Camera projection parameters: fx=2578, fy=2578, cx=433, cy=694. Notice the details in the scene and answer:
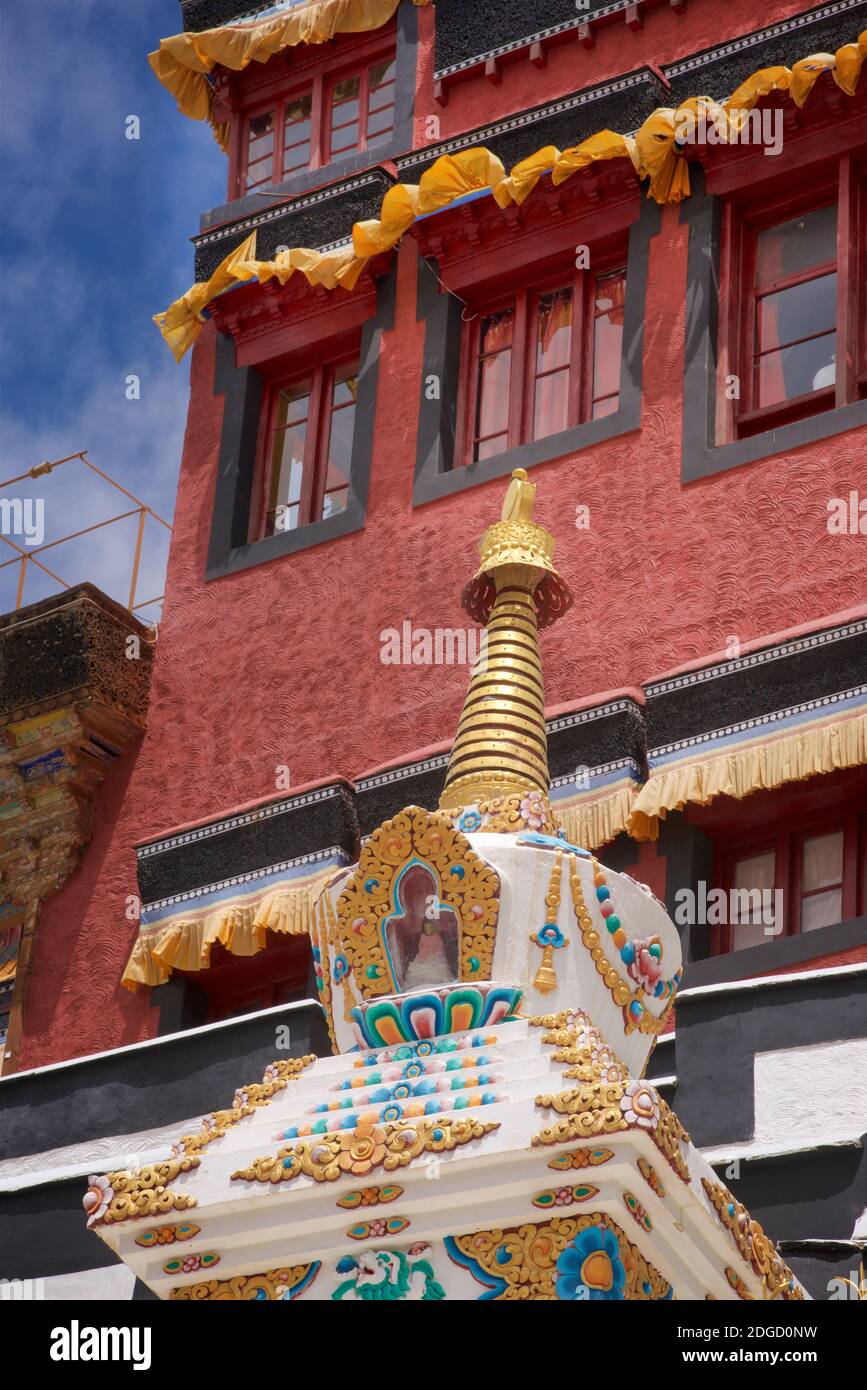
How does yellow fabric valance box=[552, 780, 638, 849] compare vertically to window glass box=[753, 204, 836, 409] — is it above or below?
below

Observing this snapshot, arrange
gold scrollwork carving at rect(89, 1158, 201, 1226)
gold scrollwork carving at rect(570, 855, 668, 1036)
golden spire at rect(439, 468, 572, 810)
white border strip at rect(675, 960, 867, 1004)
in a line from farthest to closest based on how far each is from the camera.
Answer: white border strip at rect(675, 960, 867, 1004)
golden spire at rect(439, 468, 572, 810)
gold scrollwork carving at rect(570, 855, 668, 1036)
gold scrollwork carving at rect(89, 1158, 201, 1226)

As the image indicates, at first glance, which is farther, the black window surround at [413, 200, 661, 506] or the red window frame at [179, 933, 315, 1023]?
the black window surround at [413, 200, 661, 506]

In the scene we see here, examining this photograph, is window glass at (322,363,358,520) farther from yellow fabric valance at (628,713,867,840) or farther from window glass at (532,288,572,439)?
yellow fabric valance at (628,713,867,840)

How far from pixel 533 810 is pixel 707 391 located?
6221mm

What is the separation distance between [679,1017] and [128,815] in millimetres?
5354

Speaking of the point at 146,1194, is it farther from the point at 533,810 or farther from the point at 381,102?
the point at 381,102

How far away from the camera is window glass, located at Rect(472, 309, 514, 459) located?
15.5m

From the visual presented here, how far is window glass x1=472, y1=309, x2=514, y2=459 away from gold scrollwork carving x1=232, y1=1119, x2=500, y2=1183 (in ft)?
27.1

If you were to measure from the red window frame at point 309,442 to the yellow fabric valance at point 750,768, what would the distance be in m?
3.78

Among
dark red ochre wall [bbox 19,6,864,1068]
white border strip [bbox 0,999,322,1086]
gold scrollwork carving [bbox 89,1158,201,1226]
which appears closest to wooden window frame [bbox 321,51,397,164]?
dark red ochre wall [bbox 19,6,864,1068]

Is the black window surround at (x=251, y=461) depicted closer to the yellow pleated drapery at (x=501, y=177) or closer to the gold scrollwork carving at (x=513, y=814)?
the yellow pleated drapery at (x=501, y=177)

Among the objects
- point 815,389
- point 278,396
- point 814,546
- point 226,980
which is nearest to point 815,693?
point 814,546

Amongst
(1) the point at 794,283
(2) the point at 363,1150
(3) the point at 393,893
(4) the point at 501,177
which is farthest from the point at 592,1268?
(4) the point at 501,177

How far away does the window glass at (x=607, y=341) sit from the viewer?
15.1 m
